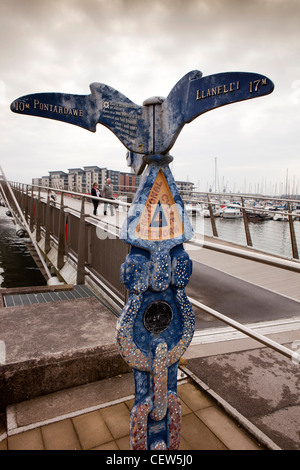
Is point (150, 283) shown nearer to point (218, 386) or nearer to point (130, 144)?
point (130, 144)

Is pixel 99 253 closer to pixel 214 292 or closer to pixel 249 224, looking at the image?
pixel 214 292

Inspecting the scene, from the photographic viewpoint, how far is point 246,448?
76.5 inches

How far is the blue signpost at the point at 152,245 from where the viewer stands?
1530 mm

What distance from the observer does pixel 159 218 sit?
1.58m

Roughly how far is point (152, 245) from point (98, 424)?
4.46 ft

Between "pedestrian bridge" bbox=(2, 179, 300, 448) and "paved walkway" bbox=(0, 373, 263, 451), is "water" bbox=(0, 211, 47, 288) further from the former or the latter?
"paved walkway" bbox=(0, 373, 263, 451)

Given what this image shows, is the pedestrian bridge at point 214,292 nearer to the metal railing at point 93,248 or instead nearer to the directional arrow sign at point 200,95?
the metal railing at point 93,248

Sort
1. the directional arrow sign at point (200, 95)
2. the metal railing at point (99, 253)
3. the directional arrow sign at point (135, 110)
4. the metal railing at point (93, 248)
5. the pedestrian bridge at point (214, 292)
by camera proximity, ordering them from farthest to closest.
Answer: the metal railing at point (93, 248), the pedestrian bridge at point (214, 292), the metal railing at point (99, 253), the directional arrow sign at point (135, 110), the directional arrow sign at point (200, 95)

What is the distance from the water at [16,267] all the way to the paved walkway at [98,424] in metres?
7.65

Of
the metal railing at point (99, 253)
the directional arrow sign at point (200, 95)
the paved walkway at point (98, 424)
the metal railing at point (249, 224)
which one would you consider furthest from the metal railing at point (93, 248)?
the metal railing at point (249, 224)

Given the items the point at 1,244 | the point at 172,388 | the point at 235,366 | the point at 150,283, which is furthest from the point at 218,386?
the point at 1,244

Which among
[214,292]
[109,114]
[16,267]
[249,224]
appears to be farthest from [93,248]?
[16,267]

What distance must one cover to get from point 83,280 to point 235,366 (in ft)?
8.82

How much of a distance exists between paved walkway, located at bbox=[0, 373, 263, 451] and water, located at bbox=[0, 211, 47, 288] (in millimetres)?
7651
